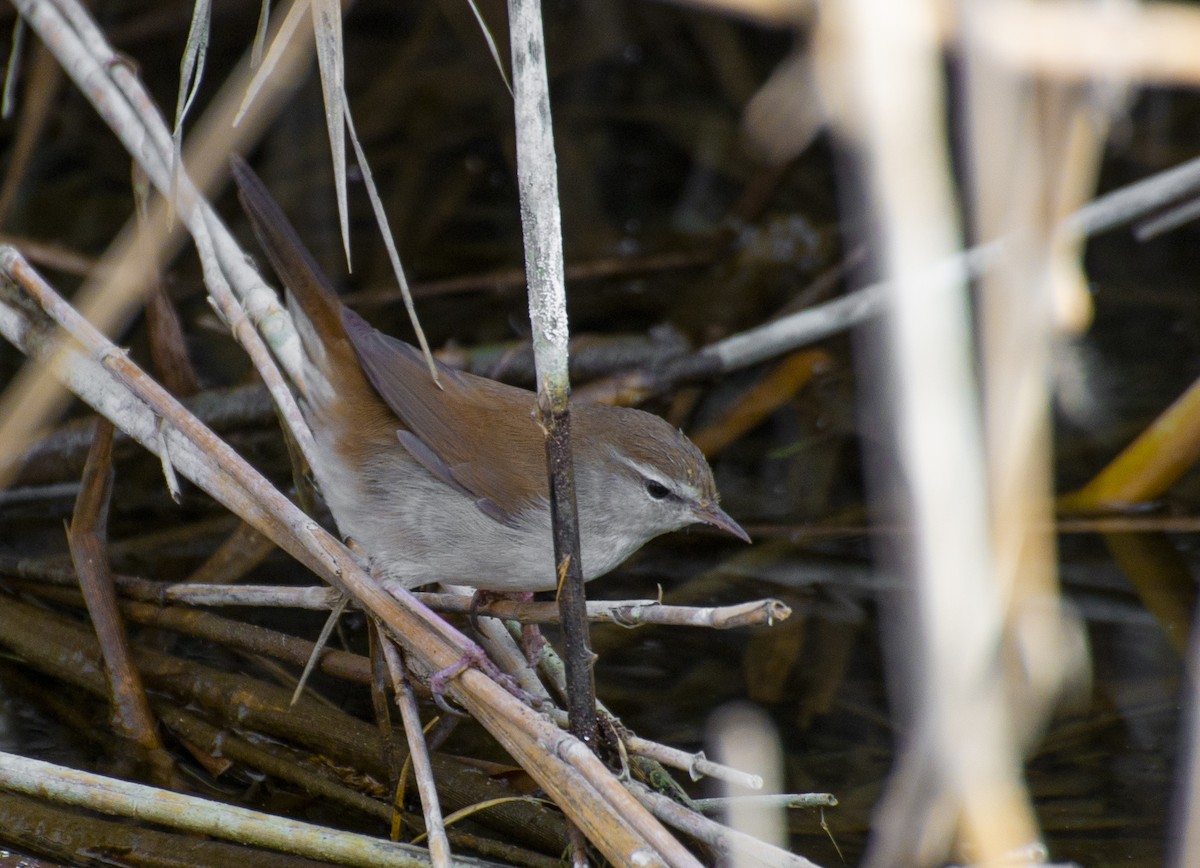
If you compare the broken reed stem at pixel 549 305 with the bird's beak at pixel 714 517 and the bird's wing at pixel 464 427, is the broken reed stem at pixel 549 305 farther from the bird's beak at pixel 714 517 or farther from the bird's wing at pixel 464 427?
the bird's beak at pixel 714 517

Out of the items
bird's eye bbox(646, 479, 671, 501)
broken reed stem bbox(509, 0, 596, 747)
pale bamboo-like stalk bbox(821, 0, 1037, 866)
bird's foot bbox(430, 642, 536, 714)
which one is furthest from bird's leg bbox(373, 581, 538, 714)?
pale bamboo-like stalk bbox(821, 0, 1037, 866)

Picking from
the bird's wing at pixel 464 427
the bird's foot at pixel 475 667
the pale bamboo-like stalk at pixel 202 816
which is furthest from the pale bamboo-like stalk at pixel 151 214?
the pale bamboo-like stalk at pixel 202 816

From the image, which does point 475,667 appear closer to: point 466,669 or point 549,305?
point 466,669

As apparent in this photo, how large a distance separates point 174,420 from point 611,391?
6.89ft

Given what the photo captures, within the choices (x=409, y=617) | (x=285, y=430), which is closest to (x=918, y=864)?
(x=409, y=617)

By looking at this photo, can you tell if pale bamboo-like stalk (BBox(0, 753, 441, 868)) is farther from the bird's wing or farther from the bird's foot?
the bird's wing

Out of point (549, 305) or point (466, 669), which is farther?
point (466, 669)

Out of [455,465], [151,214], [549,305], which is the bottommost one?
[549,305]

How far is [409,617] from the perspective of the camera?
119 inches

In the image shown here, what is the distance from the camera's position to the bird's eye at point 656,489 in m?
3.39

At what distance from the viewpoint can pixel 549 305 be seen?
7.77ft

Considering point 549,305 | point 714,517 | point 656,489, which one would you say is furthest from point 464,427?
point 549,305

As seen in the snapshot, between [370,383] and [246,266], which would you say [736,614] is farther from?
[246,266]

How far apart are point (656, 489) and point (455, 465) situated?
56 centimetres
